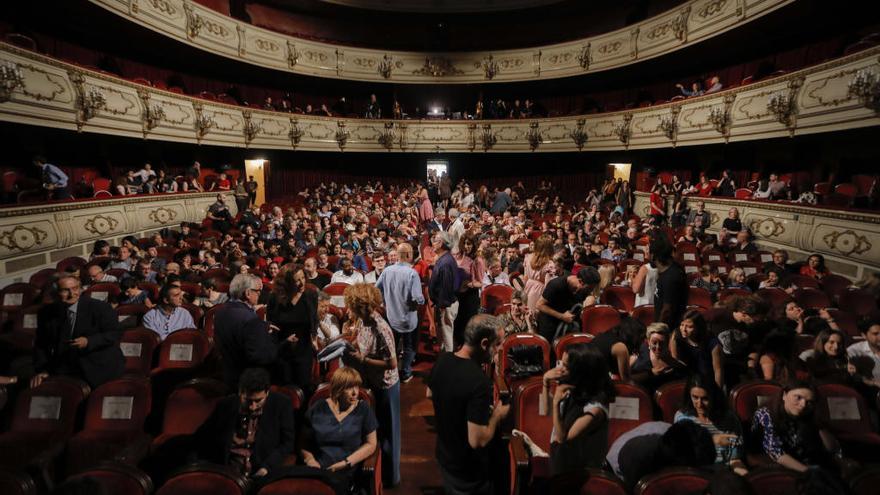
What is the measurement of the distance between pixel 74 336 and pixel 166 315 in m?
1.03

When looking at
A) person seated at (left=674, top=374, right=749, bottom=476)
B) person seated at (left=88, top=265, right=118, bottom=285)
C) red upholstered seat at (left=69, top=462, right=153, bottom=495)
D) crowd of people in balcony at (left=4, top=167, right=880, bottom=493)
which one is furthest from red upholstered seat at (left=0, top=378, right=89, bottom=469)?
person seated at (left=674, top=374, right=749, bottom=476)

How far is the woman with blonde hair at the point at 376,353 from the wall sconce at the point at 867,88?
320 inches

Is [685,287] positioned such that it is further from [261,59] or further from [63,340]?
[261,59]

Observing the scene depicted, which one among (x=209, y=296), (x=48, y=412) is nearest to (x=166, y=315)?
(x=209, y=296)

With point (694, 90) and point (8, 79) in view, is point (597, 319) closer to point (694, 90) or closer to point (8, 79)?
point (8, 79)

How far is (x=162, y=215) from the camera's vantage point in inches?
380

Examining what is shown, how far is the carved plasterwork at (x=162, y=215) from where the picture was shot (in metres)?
9.36

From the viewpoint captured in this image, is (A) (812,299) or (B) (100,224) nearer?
(A) (812,299)

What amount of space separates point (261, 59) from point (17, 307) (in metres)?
10.7

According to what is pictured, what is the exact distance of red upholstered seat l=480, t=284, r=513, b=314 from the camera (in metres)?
5.04

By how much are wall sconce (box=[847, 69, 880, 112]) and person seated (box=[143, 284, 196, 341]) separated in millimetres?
9648

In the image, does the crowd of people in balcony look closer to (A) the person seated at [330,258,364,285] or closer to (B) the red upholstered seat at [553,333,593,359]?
(A) the person seated at [330,258,364,285]

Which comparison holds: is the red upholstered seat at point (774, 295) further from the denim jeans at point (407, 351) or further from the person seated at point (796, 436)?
the denim jeans at point (407, 351)

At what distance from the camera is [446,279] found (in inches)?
172
